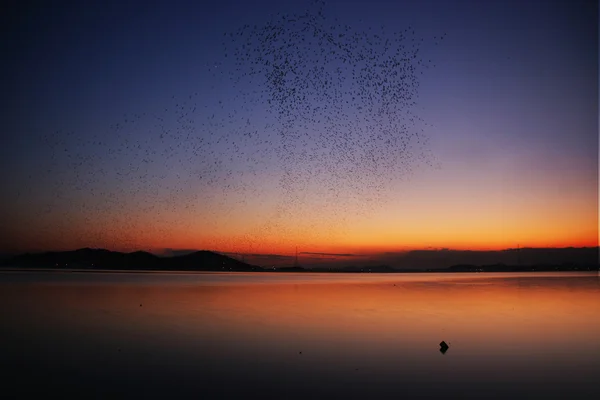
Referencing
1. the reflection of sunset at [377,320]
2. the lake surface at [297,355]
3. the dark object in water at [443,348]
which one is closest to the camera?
the lake surface at [297,355]

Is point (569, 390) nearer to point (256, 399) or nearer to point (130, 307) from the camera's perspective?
point (256, 399)

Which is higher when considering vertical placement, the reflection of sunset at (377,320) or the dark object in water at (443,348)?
the dark object in water at (443,348)

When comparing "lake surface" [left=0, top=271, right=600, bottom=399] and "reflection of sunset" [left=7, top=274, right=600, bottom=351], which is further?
"reflection of sunset" [left=7, top=274, right=600, bottom=351]

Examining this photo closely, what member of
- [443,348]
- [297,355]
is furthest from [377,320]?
[297,355]

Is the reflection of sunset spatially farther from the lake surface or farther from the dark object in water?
the dark object in water

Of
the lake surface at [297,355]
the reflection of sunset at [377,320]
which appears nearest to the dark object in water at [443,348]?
the lake surface at [297,355]

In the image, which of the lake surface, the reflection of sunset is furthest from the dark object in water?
the reflection of sunset

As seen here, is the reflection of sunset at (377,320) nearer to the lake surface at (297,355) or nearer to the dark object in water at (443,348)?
the lake surface at (297,355)

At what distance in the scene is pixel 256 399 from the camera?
611 inches

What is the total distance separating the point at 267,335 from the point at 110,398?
1459 cm

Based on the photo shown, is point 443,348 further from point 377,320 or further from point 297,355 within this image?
point 377,320

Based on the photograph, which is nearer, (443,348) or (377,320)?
(443,348)

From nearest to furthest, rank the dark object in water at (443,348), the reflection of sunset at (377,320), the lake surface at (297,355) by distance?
the lake surface at (297,355) → the dark object in water at (443,348) → the reflection of sunset at (377,320)

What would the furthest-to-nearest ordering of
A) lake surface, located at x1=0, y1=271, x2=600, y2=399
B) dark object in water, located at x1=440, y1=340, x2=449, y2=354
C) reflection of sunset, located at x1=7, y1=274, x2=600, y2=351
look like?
reflection of sunset, located at x1=7, y1=274, x2=600, y2=351
dark object in water, located at x1=440, y1=340, x2=449, y2=354
lake surface, located at x1=0, y1=271, x2=600, y2=399
